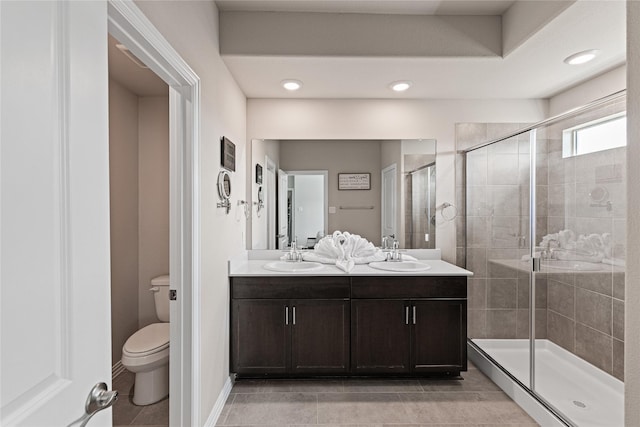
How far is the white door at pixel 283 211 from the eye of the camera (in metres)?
3.17

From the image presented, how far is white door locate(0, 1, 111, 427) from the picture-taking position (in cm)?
55

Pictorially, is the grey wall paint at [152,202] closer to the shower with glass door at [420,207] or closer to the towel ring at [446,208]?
the shower with glass door at [420,207]

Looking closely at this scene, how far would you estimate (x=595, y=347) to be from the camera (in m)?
2.37

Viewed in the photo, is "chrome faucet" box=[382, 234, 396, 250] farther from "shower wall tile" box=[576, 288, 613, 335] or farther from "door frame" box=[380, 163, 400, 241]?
"shower wall tile" box=[576, 288, 613, 335]

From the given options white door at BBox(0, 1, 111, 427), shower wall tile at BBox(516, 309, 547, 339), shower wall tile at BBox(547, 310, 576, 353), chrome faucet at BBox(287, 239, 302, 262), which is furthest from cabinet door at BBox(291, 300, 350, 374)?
white door at BBox(0, 1, 111, 427)

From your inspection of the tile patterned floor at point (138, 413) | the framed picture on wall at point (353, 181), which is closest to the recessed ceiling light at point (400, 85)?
the framed picture on wall at point (353, 181)

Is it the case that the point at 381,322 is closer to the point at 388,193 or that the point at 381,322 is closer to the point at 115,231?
the point at 388,193

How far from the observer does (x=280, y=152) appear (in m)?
3.18

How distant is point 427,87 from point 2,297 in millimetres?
2942

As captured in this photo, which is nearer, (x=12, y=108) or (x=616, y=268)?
(x=12, y=108)

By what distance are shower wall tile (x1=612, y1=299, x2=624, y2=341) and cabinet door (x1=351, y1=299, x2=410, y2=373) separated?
1.29 metres

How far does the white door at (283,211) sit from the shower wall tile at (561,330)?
2131 mm

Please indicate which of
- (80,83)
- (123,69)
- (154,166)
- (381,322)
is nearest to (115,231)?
(154,166)

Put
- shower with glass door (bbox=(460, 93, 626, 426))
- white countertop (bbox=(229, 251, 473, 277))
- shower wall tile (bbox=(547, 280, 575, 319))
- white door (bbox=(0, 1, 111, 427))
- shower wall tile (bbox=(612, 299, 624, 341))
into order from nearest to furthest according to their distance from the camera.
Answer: white door (bbox=(0, 1, 111, 427)) < shower with glass door (bbox=(460, 93, 626, 426)) < shower wall tile (bbox=(612, 299, 624, 341)) < shower wall tile (bbox=(547, 280, 575, 319)) < white countertop (bbox=(229, 251, 473, 277))
